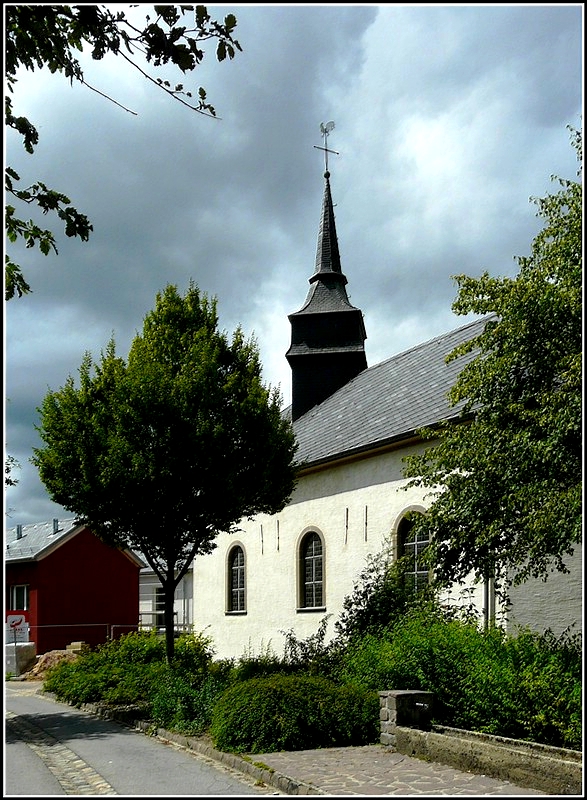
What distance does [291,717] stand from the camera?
1143 centimetres

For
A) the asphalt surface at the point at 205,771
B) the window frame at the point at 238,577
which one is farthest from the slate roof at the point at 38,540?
the asphalt surface at the point at 205,771

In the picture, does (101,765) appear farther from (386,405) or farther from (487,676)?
(386,405)

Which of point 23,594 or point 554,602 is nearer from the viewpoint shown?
point 554,602

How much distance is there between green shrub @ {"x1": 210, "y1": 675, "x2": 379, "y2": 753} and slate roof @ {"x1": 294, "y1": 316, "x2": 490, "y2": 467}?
7.25 m

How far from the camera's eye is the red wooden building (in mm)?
36438

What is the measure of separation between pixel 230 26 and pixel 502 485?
5.79 m

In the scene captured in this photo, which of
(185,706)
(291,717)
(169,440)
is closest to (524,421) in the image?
(291,717)

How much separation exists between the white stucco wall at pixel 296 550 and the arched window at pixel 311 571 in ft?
0.64

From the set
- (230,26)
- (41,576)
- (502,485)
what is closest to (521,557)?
(502,485)

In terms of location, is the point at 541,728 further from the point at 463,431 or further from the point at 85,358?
the point at 85,358

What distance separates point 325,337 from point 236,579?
8.38 meters

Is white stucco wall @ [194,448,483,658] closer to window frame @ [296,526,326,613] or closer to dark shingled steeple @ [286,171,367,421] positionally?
window frame @ [296,526,326,613]

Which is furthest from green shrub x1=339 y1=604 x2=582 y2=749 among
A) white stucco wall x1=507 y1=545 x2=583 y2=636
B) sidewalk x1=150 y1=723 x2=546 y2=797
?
white stucco wall x1=507 y1=545 x2=583 y2=636

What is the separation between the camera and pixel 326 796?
8602 mm
